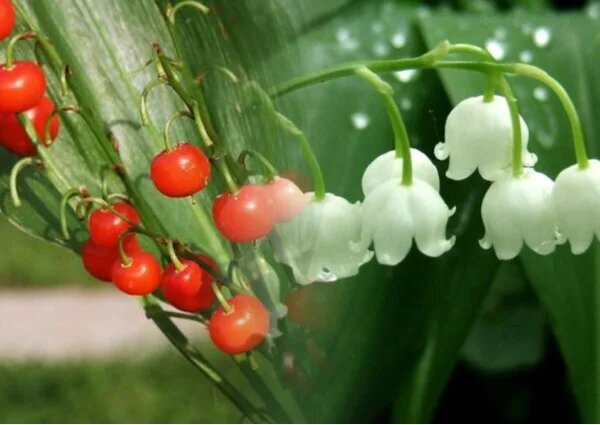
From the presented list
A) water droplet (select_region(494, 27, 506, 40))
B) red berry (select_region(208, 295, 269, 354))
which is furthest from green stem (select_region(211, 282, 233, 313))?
water droplet (select_region(494, 27, 506, 40))

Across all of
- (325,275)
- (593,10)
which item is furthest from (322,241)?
(593,10)

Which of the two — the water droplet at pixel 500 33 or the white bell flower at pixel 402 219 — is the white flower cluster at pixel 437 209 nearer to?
the white bell flower at pixel 402 219

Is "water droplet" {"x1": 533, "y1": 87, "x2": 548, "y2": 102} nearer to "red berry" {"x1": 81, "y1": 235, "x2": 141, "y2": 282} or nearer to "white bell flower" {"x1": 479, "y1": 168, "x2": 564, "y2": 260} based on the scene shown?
"white bell flower" {"x1": 479, "y1": 168, "x2": 564, "y2": 260}

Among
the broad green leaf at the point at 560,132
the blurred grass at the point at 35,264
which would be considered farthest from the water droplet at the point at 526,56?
the blurred grass at the point at 35,264

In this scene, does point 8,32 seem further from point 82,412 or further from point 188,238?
point 82,412

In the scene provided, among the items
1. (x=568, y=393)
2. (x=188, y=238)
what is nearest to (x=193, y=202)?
(x=188, y=238)

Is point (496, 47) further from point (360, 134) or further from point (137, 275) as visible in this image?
point (137, 275)
